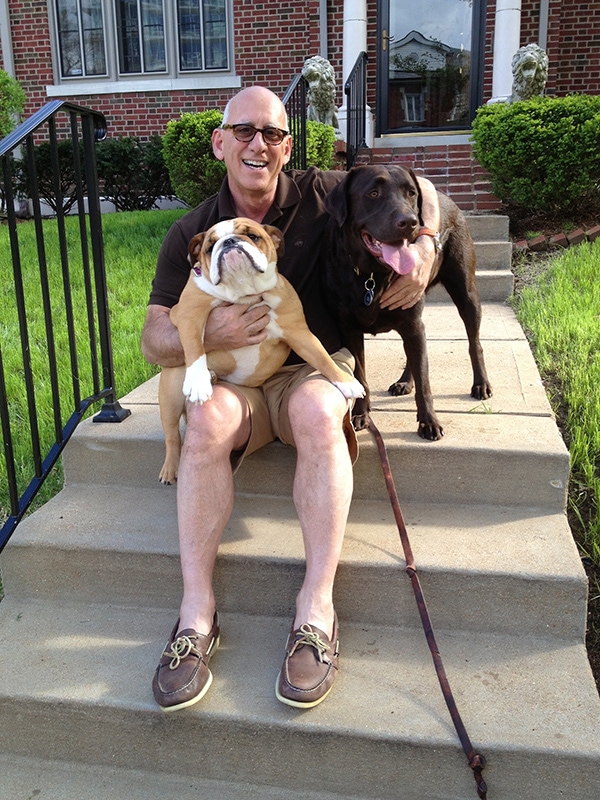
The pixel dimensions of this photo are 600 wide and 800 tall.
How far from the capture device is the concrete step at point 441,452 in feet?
7.98

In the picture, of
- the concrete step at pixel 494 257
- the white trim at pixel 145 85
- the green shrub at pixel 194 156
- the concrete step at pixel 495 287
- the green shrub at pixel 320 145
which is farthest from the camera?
the white trim at pixel 145 85

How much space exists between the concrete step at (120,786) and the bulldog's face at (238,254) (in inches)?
53.8

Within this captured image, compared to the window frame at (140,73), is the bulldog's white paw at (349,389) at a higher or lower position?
lower

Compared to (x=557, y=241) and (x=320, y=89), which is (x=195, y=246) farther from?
(x=320, y=89)

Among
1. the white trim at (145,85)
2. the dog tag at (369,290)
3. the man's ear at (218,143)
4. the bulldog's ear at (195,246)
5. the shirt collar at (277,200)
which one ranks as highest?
the white trim at (145,85)

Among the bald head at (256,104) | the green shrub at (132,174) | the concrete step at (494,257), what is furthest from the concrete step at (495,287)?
the green shrub at (132,174)

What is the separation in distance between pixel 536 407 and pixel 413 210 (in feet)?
3.27

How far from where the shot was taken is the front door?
893cm

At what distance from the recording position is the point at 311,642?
6.23ft

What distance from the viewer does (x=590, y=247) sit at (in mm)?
5375

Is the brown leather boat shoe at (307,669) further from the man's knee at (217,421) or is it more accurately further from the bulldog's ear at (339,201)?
the bulldog's ear at (339,201)

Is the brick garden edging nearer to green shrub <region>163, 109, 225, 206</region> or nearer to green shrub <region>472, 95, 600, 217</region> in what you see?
green shrub <region>472, 95, 600, 217</region>

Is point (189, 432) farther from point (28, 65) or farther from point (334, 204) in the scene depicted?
point (28, 65)

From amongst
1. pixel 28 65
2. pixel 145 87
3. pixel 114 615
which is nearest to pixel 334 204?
pixel 114 615
